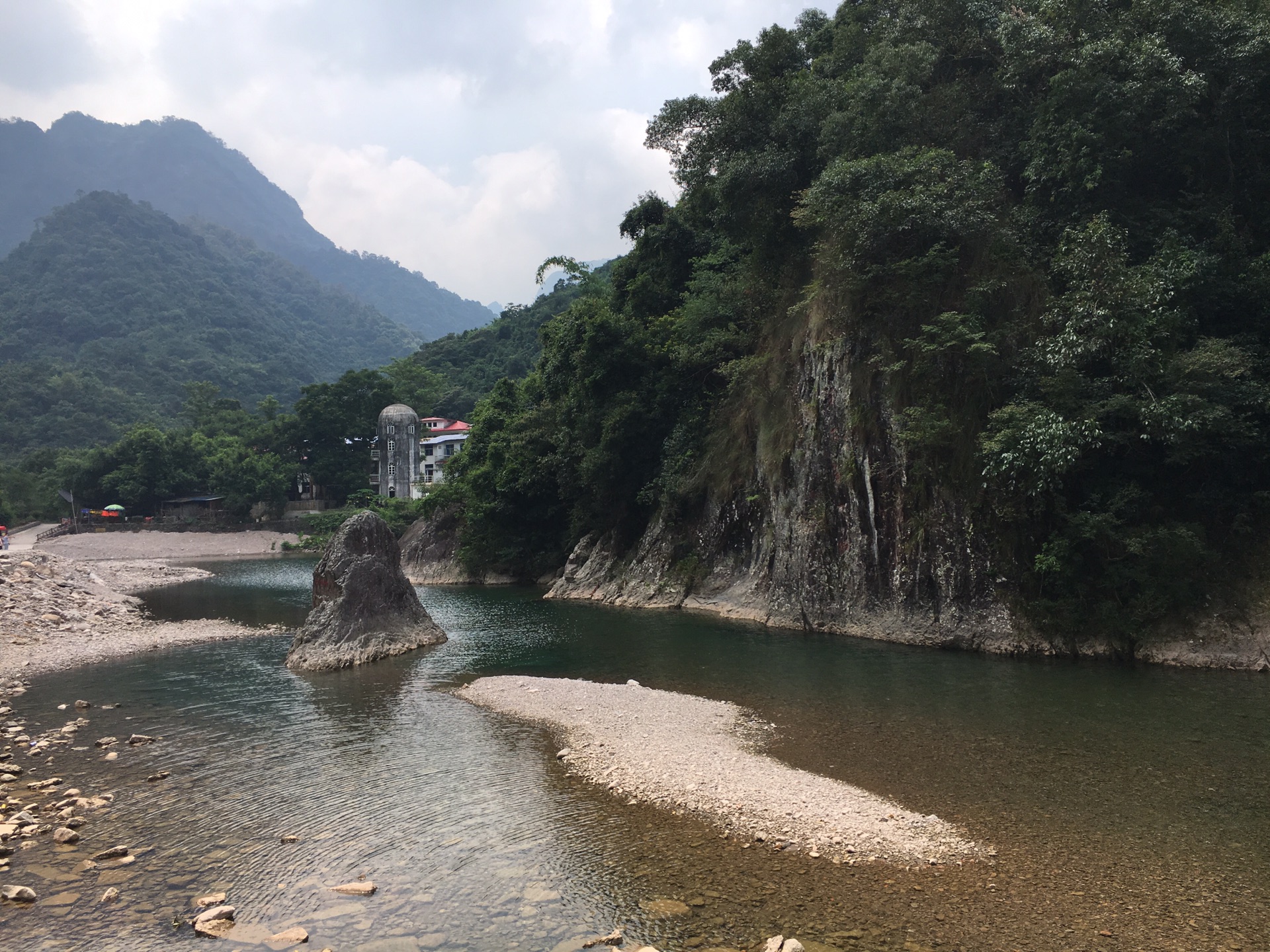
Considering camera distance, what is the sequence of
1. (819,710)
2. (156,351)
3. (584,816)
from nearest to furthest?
(584,816), (819,710), (156,351)

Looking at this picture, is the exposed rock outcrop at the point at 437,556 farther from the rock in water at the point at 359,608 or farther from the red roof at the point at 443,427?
the red roof at the point at 443,427

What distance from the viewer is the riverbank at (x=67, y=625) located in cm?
2381

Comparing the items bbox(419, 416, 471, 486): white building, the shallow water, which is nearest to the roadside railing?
bbox(419, 416, 471, 486): white building

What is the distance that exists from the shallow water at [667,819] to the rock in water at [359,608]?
2.30 m

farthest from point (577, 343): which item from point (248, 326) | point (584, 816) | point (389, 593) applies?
point (248, 326)

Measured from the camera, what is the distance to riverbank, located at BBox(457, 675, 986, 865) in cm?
1012

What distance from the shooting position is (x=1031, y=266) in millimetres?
23594

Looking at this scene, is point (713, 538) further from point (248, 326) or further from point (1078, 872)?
point (248, 326)

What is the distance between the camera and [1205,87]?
20.9 meters

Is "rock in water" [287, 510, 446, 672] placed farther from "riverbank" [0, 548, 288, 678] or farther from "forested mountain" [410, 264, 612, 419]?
"forested mountain" [410, 264, 612, 419]

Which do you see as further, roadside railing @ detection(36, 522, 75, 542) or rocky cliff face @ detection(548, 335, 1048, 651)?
roadside railing @ detection(36, 522, 75, 542)

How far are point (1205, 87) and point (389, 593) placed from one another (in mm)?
27404

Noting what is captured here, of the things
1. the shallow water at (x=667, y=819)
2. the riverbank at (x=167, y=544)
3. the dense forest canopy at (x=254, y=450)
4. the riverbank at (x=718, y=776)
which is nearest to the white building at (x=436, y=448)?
the dense forest canopy at (x=254, y=450)

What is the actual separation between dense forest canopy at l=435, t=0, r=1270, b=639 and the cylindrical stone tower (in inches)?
2492
